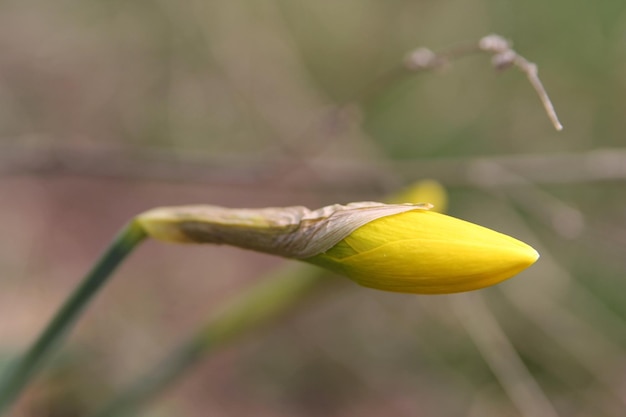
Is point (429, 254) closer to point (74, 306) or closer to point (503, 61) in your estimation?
point (503, 61)

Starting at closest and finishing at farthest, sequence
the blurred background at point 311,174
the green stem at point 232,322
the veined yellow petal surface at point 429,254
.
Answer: the veined yellow petal surface at point 429,254 → the green stem at point 232,322 → the blurred background at point 311,174

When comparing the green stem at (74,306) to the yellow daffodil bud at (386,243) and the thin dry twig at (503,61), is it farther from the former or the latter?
the thin dry twig at (503,61)

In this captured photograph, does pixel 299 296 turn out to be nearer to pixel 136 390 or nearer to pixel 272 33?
pixel 136 390

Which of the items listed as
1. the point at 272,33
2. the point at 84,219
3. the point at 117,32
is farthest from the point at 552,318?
the point at 117,32

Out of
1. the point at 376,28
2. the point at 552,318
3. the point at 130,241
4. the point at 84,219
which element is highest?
the point at 376,28

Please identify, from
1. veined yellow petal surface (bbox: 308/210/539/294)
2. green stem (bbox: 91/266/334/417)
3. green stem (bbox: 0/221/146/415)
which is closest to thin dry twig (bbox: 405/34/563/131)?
veined yellow petal surface (bbox: 308/210/539/294)

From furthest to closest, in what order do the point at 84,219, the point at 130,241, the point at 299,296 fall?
1. the point at 84,219
2. the point at 299,296
3. the point at 130,241

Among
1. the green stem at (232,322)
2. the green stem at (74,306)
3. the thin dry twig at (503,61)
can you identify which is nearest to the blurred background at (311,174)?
the green stem at (232,322)

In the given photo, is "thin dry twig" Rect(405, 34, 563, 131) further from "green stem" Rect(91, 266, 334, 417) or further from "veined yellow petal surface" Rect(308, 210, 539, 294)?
"green stem" Rect(91, 266, 334, 417)
